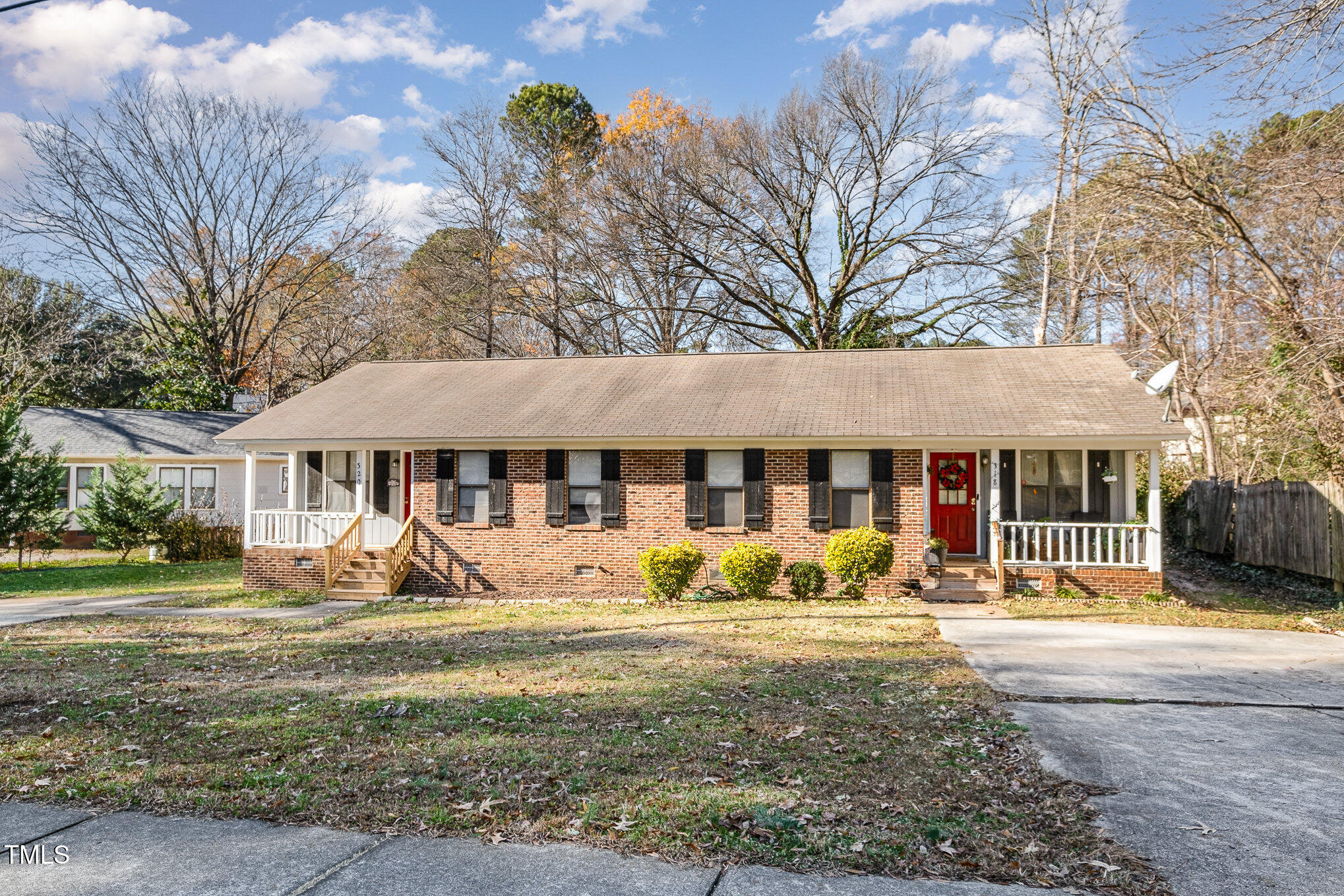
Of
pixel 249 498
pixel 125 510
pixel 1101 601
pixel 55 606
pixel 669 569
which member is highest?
pixel 249 498

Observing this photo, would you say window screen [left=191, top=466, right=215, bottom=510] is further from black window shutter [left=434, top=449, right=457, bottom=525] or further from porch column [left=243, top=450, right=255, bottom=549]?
black window shutter [left=434, top=449, right=457, bottom=525]

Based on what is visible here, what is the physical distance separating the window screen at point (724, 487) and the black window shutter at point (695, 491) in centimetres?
13

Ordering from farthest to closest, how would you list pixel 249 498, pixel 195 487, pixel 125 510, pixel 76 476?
pixel 195 487 → pixel 76 476 → pixel 125 510 → pixel 249 498

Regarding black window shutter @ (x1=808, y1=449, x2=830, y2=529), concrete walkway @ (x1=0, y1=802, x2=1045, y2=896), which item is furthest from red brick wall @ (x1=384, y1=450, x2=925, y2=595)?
concrete walkway @ (x1=0, y1=802, x2=1045, y2=896)

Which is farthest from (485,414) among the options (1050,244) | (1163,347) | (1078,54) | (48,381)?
(48,381)

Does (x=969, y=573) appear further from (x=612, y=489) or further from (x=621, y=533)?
(x=612, y=489)

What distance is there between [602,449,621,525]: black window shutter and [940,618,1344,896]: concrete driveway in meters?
6.91

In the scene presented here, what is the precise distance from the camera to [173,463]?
1022 inches

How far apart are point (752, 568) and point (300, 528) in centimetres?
909

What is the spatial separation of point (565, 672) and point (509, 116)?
3207 cm

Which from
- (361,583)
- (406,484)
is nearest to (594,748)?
(361,583)

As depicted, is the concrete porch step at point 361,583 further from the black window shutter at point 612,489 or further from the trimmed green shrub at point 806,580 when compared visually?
the trimmed green shrub at point 806,580

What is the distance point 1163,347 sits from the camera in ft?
69.7

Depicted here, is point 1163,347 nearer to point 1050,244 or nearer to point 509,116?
point 1050,244
